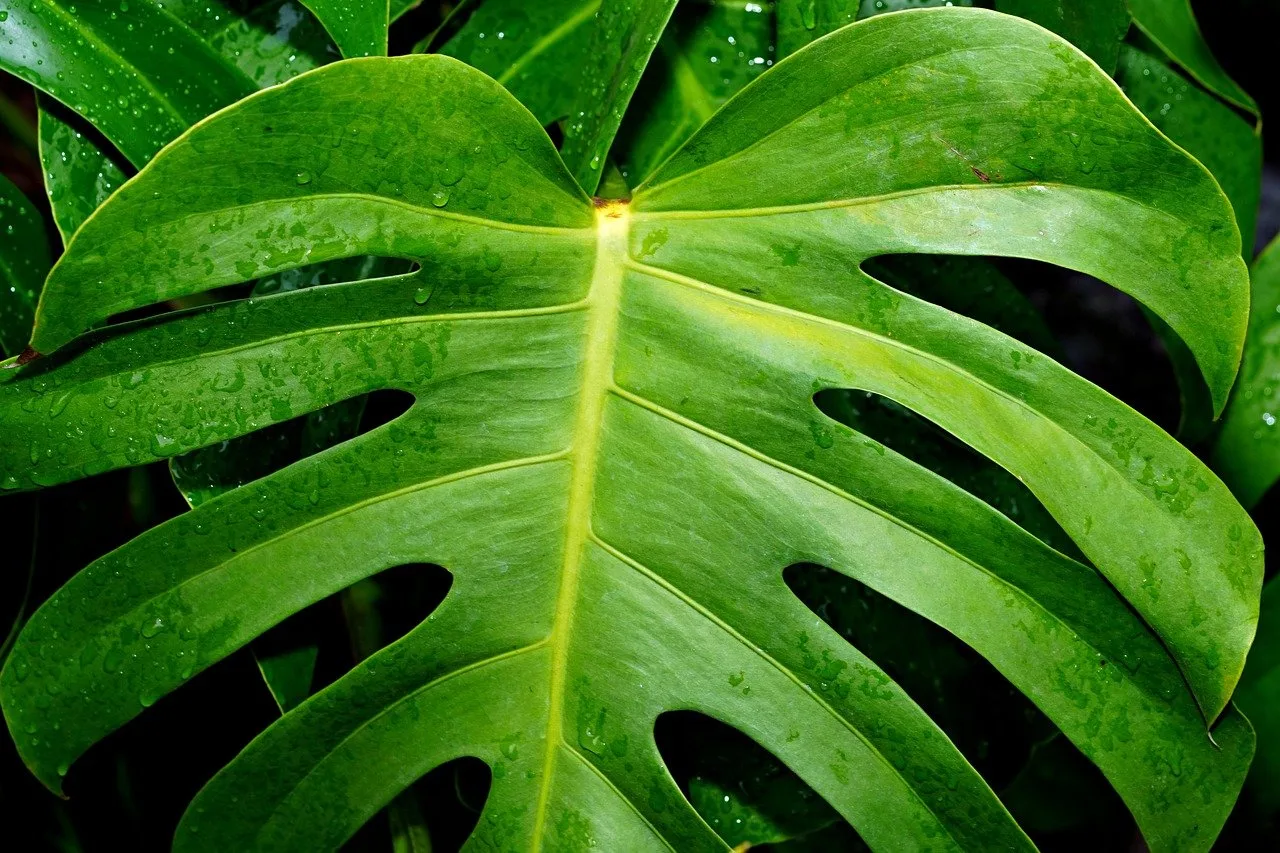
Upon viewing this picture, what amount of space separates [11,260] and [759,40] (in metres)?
0.74

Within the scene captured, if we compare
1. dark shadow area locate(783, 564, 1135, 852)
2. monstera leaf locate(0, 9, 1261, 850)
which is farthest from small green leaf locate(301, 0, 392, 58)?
dark shadow area locate(783, 564, 1135, 852)

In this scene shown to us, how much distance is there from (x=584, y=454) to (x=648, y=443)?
0.17 ft

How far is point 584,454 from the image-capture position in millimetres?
793

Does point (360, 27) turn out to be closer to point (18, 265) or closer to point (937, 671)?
point (18, 265)

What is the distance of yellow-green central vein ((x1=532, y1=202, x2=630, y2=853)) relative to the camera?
2.60 feet

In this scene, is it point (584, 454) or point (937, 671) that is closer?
point (584, 454)

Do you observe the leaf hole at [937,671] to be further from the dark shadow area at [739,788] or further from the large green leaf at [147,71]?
the large green leaf at [147,71]

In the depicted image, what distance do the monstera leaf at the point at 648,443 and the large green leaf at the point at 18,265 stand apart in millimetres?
240

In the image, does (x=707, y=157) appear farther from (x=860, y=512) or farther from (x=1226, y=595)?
(x=1226, y=595)

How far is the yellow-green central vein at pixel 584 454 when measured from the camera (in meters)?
0.79

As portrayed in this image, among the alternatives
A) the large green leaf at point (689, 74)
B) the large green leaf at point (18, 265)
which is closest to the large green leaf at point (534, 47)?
the large green leaf at point (689, 74)

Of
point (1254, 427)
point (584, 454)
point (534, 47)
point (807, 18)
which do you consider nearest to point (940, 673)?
point (1254, 427)

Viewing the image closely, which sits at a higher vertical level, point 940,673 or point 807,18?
point 807,18

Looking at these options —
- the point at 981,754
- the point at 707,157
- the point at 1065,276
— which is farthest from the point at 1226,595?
the point at 1065,276
